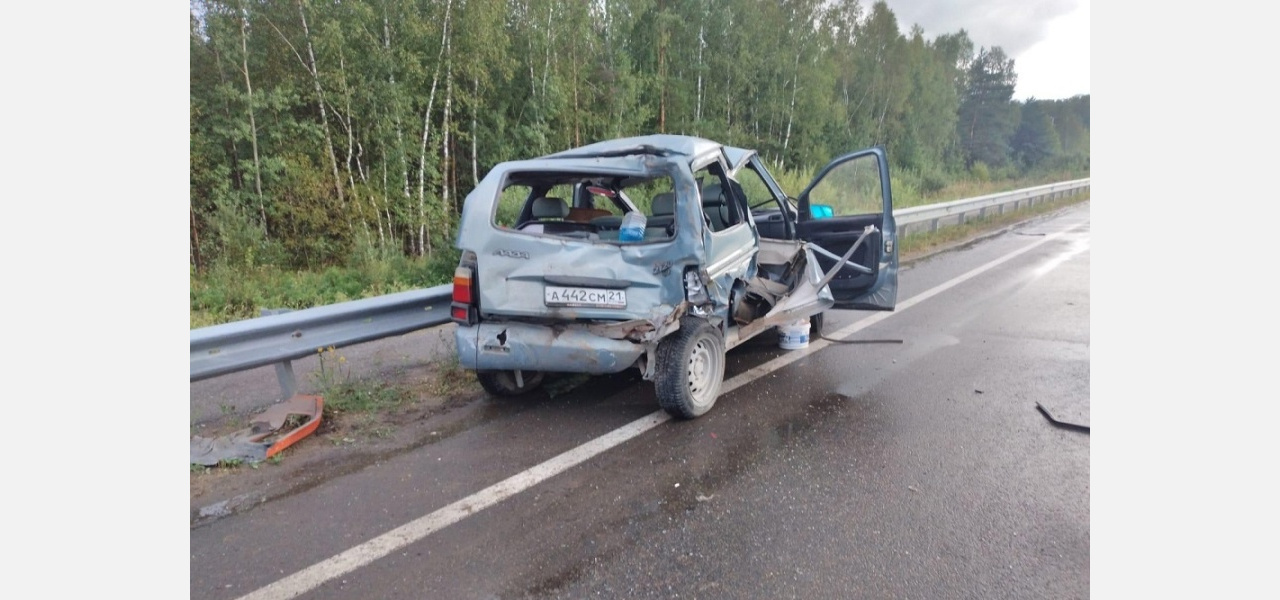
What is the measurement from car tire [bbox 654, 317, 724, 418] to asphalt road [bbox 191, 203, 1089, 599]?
13 centimetres

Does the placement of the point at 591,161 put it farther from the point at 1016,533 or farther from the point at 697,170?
the point at 1016,533

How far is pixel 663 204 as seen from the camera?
198 inches

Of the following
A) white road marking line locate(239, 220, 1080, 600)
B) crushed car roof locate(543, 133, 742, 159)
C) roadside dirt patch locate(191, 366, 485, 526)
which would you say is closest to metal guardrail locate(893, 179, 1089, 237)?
crushed car roof locate(543, 133, 742, 159)

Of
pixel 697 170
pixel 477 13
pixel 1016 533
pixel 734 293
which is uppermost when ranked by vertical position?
pixel 477 13

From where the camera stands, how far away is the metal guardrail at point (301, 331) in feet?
12.7

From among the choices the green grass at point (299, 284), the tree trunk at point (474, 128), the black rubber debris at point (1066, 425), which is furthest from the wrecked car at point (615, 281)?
the tree trunk at point (474, 128)

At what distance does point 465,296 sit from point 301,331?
1.08 m

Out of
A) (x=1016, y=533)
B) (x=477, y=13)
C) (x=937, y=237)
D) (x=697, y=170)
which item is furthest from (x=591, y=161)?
(x=937, y=237)

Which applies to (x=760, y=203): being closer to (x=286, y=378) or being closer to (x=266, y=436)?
(x=286, y=378)

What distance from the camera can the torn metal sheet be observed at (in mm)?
3740

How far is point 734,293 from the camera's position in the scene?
508 cm

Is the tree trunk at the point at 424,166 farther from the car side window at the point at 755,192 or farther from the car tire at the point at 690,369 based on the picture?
the car tire at the point at 690,369

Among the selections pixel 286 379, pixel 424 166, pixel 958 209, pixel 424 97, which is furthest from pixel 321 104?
pixel 958 209

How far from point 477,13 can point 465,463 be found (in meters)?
11.5
